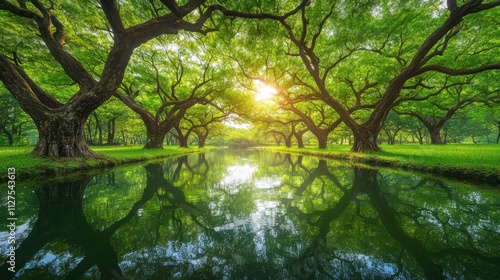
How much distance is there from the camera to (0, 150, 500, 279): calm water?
89.0 inches

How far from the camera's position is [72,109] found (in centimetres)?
854

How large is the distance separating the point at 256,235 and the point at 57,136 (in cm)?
1009

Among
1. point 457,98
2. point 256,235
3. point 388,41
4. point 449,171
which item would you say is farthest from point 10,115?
point 457,98

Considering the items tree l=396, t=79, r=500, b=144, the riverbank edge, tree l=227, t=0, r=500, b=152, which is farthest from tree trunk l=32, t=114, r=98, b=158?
tree l=396, t=79, r=500, b=144

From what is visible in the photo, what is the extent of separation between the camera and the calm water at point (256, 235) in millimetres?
2260

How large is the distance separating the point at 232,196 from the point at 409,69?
42.1ft

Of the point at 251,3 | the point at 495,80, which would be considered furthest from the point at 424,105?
the point at 251,3

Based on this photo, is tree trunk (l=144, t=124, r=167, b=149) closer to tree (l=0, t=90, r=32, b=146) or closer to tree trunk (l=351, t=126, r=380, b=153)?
tree trunk (l=351, t=126, r=380, b=153)

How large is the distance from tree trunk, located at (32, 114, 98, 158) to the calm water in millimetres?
3645

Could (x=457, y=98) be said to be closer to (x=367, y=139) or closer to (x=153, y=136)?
(x=367, y=139)

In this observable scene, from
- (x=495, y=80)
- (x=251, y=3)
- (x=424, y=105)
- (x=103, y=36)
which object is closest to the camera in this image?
(x=251, y=3)

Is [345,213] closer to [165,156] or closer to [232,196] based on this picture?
[232,196]

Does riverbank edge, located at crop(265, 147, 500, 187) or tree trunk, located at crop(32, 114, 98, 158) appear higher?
tree trunk, located at crop(32, 114, 98, 158)

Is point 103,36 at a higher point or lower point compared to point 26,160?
higher
